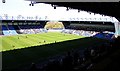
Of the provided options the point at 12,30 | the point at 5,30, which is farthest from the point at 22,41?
the point at 12,30

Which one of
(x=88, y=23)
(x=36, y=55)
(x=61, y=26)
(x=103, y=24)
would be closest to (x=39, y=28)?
(x=61, y=26)

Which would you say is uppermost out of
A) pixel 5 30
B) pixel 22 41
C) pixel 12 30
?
pixel 5 30

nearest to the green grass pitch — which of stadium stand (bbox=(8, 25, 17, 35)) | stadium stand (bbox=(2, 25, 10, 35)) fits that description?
stadium stand (bbox=(2, 25, 10, 35))

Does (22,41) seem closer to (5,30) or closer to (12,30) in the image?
(5,30)

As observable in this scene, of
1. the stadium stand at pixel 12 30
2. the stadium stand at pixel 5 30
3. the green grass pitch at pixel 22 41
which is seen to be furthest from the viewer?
the stadium stand at pixel 12 30

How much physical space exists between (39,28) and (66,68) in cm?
5470

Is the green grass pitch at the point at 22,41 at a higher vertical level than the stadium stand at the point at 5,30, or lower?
lower

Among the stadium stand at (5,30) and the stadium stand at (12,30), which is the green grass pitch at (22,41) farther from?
the stadium stand at (12,30)

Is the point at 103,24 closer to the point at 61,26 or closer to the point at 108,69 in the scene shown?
the point at 61,26

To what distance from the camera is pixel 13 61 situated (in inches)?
883

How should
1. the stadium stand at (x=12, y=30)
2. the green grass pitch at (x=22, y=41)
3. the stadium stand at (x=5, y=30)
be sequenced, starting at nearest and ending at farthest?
the green grass pitch at (x=22, y=41) → the stadium stand at (x=5, y=30) → the stadium stand at (x=12, y=30)

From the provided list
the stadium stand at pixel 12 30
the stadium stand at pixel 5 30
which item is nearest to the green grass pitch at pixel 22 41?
the stadium stand at pixel 5 30

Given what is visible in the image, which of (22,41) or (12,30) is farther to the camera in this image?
(12,30)

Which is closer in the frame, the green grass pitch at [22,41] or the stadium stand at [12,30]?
the green grass pitch at [22,41]
